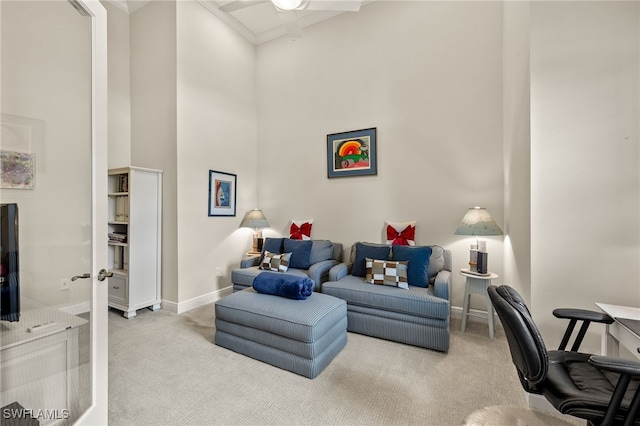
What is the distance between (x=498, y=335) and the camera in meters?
2.73

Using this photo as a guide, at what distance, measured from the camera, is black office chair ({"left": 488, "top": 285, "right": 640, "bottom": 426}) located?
1007 mm

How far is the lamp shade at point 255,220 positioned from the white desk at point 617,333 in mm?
3669

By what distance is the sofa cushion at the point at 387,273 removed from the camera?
2783 millimetres

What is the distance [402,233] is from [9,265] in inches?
129

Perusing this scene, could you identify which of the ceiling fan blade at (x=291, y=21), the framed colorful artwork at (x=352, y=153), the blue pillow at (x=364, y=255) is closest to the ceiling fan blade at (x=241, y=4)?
the ceiling fan blade at (x=291, y=21)

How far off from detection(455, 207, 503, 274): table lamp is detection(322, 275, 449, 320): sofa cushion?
1.94ft

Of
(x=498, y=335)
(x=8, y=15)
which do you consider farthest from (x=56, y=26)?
(x=498, y=335)

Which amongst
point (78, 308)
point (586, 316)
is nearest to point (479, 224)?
point (586, 316)

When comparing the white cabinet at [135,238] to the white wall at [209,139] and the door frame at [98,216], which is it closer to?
the white wall at [209,139]

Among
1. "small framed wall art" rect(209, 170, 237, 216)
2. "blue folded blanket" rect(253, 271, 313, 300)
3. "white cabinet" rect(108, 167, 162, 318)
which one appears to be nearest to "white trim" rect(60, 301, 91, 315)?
"blue folded blanket" rect(253, 271, 313, 300)

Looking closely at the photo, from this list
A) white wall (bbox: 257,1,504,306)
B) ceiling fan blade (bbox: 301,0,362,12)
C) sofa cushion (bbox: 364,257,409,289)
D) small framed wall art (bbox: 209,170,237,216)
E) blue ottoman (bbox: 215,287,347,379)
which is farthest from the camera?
small framed wall art (bbox: 209,170,237,216)

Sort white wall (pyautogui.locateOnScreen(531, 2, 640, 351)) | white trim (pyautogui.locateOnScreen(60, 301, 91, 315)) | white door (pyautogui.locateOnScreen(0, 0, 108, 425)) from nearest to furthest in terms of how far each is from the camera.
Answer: white door (pyautogui.locateOnScreen(0, 0, 108, 425))
white trim (pyautogui.locateOnScreen(60, 301, 91, 315))
white wall (pyautogui.locateOnScreen(531, 2, 640, 351))

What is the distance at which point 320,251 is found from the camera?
360 centimetres

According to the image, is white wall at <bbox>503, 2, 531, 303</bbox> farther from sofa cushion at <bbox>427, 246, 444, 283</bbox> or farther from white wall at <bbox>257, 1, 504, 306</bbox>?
sofa cushion at <bbox>427, 246, 444, 283</bbox>
